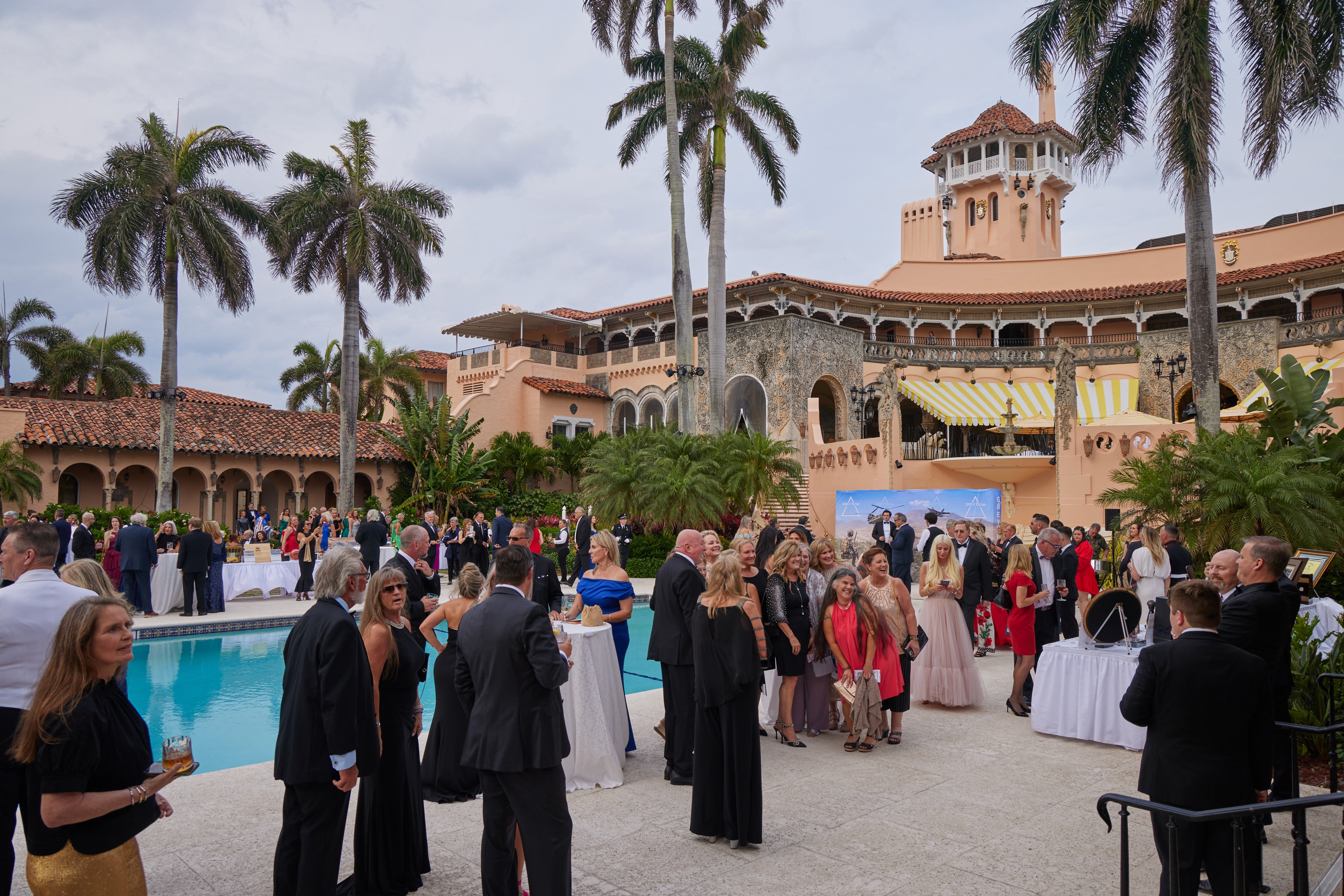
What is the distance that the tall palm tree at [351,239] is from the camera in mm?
25719

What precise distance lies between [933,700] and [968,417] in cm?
2319

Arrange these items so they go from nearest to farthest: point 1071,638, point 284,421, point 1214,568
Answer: point 1214,568 → point 1071,638 → point 284,421

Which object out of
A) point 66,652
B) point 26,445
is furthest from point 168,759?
point 26,445

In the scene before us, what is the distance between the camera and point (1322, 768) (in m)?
6.03

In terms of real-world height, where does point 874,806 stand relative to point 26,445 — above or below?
below

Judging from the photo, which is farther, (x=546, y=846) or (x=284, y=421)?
(x=284, y=421)

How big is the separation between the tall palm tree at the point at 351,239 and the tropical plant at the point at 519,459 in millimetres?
6347

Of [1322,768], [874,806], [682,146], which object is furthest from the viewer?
[682,146]

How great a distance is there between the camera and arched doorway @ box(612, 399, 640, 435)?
3672cm

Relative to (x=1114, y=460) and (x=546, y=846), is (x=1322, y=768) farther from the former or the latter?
(x=1114, y=460)

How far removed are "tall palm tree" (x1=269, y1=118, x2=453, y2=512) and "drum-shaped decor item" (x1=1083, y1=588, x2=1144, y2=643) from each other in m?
23.4

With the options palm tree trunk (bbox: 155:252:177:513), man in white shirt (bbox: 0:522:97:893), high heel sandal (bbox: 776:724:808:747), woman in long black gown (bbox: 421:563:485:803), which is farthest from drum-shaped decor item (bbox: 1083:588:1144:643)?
palm tree trunk (bbox: 155:252:177:513)

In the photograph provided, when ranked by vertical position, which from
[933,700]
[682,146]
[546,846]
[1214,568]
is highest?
[682,146]

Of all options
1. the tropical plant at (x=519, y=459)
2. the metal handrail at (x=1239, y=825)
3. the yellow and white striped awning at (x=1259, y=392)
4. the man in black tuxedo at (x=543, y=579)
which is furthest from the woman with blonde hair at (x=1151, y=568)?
the tropical plant at (x=519, y=459)
